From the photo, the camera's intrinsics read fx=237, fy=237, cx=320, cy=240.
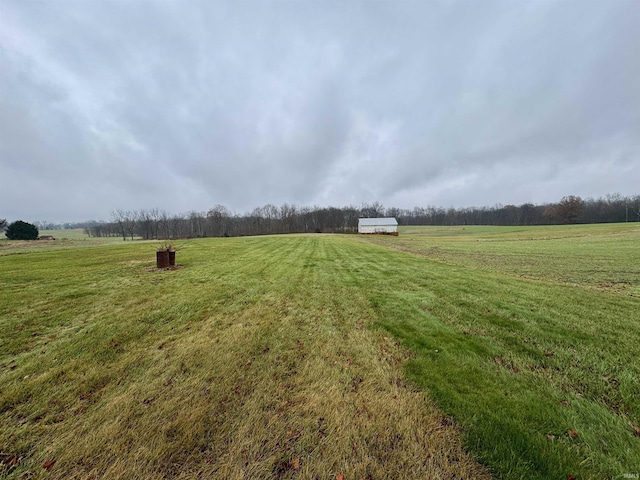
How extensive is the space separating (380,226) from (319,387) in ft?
201

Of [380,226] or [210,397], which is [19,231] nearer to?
[210,397]

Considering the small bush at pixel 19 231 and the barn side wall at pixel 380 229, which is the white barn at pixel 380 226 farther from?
the small bush at pixel 19 231

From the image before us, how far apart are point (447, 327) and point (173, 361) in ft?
16.8

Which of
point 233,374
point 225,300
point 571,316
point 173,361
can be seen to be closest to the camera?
point 233,374

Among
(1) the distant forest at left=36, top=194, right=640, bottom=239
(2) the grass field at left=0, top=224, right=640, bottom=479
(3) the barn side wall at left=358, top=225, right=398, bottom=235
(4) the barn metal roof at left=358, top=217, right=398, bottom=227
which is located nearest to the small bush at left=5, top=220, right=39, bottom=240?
(1) the distant forest at left=36, top=194, right=640, bottom=239

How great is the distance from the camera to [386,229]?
61469 millimetres

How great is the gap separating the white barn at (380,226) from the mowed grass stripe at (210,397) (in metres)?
57.8

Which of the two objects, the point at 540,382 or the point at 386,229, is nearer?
the point at 540,382

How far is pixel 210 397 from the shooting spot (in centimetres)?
295

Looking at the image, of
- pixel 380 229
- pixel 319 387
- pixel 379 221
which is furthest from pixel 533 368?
pixel 379 221

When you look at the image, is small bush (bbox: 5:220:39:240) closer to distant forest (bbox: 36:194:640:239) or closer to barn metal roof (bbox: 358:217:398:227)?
distant forest (bbox: 36:194:640:239)

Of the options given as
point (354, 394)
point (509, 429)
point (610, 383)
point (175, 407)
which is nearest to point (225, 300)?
point (175, 407)

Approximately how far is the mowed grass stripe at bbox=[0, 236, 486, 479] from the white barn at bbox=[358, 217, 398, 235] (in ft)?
190

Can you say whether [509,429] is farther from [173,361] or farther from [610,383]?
[173,361]
